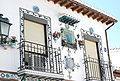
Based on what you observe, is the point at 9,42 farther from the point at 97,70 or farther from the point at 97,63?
the point at 97,70

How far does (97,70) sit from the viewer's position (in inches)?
483

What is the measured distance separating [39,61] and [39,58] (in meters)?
0.11

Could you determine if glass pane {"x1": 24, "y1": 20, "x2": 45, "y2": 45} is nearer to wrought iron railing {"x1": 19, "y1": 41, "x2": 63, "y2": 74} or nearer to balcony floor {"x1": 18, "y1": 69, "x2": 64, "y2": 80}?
wrought iron railing {"x1": 19, "y1": 41, "x2": 63, "y2": 74}

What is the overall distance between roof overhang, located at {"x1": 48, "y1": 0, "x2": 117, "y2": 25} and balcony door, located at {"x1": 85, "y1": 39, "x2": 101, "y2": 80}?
119 centimetres

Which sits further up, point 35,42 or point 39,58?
point 35,42

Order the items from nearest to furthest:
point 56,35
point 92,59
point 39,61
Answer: point 39,61, point 56,35, point 92,59

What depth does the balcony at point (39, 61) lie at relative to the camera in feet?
29.7

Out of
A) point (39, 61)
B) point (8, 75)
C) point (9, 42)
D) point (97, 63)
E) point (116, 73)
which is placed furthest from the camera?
point (116, 73)

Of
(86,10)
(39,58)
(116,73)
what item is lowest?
(116,73)

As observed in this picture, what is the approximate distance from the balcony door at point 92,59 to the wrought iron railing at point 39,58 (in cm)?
180

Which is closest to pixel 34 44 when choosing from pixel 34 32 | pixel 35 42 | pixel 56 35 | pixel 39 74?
pixel 35 42

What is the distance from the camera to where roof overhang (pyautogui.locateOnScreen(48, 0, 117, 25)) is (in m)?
11.5

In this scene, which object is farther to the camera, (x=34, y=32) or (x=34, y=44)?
(x=34, y=32)

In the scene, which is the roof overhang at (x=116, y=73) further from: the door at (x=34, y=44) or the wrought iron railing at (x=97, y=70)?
the door at (x=34, y=44)
